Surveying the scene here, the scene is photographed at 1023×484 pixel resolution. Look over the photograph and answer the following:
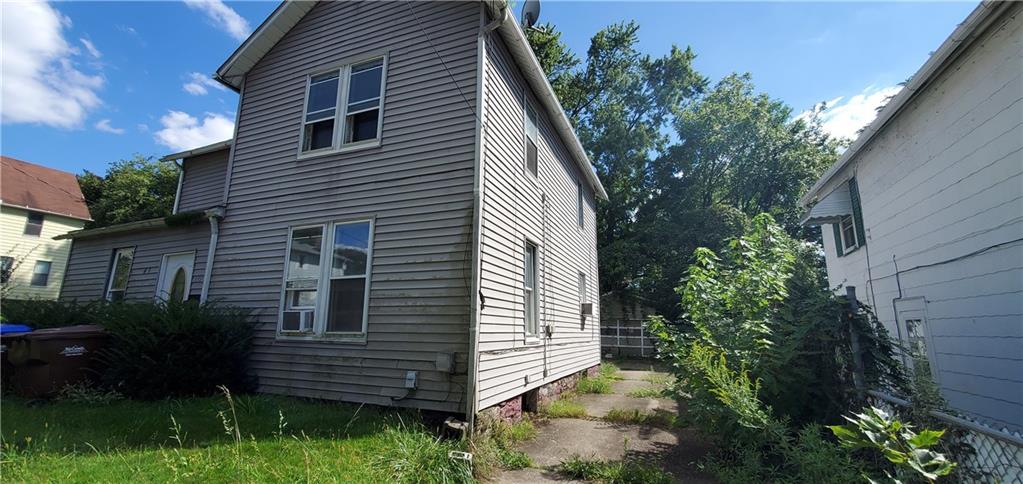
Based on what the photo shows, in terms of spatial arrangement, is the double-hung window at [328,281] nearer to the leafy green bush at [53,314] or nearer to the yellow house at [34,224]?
the leafy green bush at [53,314]

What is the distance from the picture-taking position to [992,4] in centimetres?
479

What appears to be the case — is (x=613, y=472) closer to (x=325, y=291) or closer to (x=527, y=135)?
(x=325, y=291)

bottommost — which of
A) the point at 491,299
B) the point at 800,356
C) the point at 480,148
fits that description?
the point at 800,356

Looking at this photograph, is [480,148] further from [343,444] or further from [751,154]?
[751,154]

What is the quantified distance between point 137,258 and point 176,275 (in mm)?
1484

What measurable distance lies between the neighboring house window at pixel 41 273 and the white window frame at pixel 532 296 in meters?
25.7

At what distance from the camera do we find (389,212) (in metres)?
6.28

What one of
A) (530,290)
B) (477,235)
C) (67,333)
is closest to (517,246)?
(530,290)

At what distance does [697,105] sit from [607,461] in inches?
1000

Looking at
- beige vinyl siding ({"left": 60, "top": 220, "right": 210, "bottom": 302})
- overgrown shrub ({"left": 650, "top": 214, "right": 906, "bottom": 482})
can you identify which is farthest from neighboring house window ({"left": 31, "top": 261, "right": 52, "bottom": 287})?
overgrown shrub ({"left": 650, "top": 214, "right": 906, "bottom": 482})

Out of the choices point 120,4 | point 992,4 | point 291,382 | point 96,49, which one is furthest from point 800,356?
point 96,49

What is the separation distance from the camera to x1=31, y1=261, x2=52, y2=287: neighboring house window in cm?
2051

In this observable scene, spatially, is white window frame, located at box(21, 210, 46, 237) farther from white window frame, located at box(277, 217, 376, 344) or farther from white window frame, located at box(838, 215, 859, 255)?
white window frame, located at box(838, 215, 859, 255)

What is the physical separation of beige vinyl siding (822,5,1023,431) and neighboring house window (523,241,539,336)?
570 centimetres
